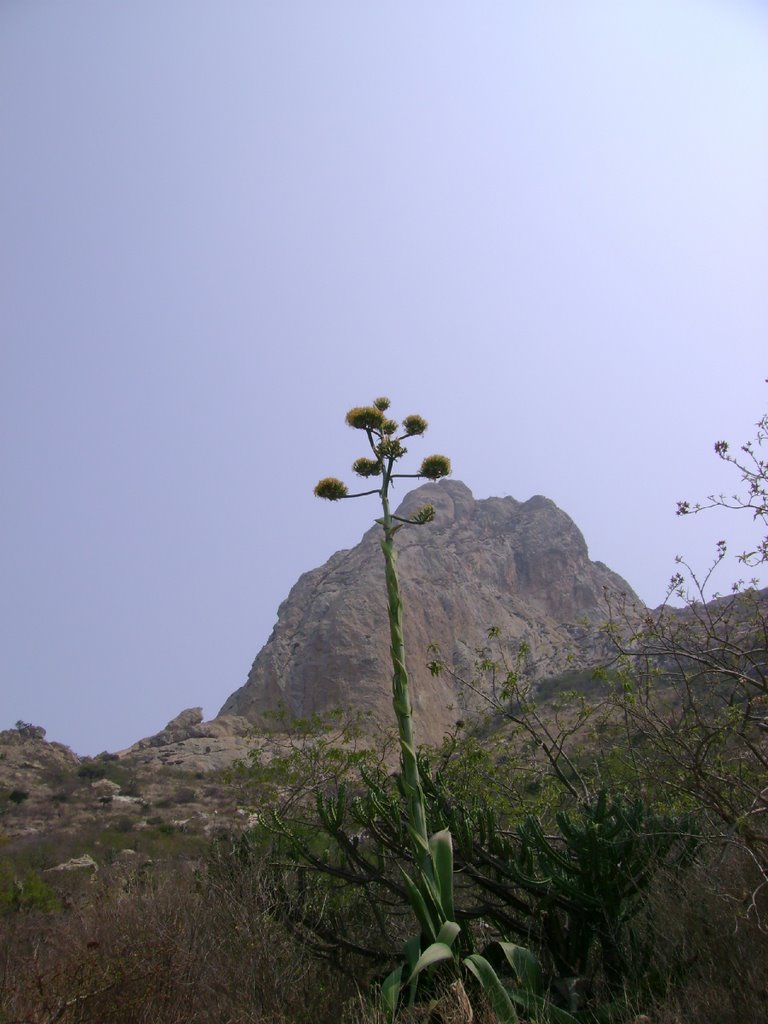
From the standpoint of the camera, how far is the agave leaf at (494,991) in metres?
4.48

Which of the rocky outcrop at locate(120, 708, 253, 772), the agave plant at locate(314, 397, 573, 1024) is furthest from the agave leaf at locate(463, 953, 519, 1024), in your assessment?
the rocky outcrop at locate(120, 708, 253, 772)

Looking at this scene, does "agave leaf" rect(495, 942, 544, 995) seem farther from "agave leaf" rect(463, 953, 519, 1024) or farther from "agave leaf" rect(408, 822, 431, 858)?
"agave leaf" rect(408, 822, 431, 858)

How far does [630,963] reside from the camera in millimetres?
5406

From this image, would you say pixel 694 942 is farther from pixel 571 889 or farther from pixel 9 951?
pixel 9 951

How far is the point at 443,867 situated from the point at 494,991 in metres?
0.70

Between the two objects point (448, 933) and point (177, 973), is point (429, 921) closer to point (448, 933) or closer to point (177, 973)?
point (448, 933)

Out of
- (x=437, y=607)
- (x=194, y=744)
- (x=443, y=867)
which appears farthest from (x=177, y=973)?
(x=437, y=607)

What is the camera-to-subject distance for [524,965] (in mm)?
4945

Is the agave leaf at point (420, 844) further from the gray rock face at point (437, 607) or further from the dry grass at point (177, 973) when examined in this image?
the gray rock face at point (437, 607)

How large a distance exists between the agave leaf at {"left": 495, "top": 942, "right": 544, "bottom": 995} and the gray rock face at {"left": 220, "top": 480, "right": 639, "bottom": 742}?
29.9 metres

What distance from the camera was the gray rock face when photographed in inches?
1688

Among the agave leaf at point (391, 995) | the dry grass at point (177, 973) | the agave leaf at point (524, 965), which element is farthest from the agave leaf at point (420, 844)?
the dry grass at point (177, 973)

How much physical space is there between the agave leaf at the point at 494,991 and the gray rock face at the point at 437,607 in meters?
30.2

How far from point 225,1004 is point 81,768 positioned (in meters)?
33.5
